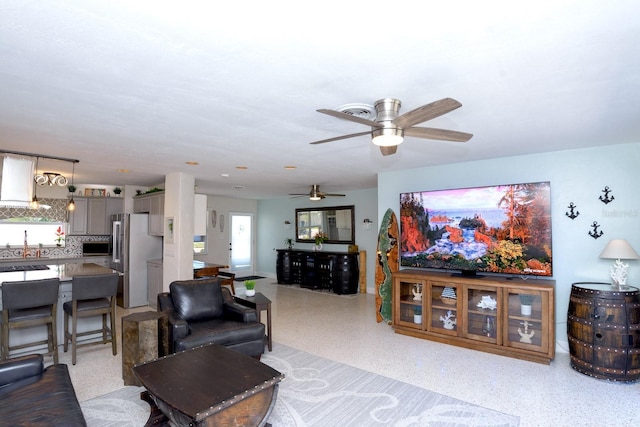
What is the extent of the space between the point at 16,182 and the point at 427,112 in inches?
184

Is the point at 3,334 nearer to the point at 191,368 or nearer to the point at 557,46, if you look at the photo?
the point at 191,368

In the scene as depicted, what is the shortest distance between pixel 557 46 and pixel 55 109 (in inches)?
131

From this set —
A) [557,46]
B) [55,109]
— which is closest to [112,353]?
[55,109]

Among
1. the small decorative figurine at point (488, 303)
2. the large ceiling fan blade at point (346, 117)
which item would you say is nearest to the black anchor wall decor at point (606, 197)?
the small decorative figurine at point (488, 303)

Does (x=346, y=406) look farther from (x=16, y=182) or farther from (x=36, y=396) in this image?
(x=16, y=182)

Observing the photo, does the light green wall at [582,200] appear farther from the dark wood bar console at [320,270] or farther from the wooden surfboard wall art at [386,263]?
the dark wood bar console at [320,270]

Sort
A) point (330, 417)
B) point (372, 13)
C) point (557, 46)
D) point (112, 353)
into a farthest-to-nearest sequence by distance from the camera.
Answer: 1. point (112, 353)
2. point (330, 417)
3. point (557, 46)
4. point (372, 13)

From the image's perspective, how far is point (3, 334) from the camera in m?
3.42

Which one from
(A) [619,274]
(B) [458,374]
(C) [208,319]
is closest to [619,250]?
(A) [619,274]

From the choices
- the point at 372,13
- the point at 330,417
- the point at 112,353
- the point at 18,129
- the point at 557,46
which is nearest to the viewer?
the point at 372,13

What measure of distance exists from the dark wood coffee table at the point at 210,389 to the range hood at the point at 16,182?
121 inches

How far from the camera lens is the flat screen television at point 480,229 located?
4117 millimetres

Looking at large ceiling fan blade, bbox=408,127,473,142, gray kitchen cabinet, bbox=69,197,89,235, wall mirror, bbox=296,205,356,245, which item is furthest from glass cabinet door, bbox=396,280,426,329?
gray kitchen cabinet, bbox=69,197,89,235

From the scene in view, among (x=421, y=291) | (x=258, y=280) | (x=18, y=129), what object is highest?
(x=18, y=129)
